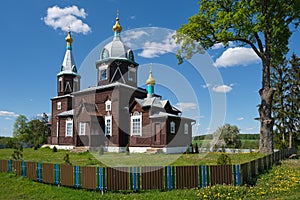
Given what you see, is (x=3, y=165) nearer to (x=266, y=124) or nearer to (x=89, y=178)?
(x=89, y=178)

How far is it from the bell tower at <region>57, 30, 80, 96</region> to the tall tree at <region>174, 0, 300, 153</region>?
19156mm

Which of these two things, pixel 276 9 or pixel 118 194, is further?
pixel 276 9

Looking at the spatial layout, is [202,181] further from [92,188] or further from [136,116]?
[136,116]

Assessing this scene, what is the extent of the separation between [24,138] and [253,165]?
41.1m

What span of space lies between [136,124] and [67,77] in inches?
552

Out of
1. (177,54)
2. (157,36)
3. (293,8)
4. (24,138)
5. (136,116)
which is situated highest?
(293,8)

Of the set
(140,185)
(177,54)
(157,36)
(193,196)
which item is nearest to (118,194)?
(140,185)

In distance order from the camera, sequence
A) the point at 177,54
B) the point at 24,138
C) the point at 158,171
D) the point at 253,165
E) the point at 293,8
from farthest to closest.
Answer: the point at 24,138
the point at 177,54
the point at 293,8
the point at 253,165
the point at 158,171

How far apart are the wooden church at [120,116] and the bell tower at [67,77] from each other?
14.9ft

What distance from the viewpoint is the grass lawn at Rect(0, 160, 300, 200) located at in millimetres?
8250

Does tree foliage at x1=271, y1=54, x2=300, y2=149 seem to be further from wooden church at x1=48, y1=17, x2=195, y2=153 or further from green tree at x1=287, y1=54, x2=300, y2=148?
wooden church at x1=48, y1=17, x2=195, y2=153

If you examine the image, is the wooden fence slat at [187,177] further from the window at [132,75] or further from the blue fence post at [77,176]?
the window at [132,75]

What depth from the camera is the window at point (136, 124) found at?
24.5m

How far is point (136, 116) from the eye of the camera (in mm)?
24797
